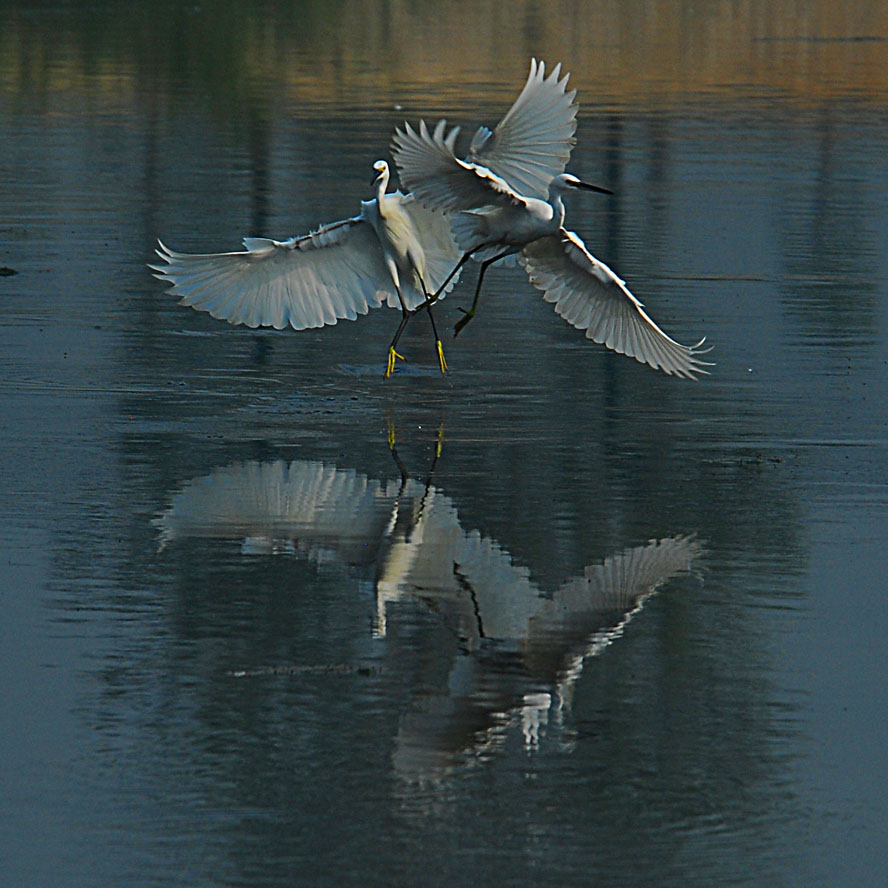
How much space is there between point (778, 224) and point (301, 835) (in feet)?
50.1

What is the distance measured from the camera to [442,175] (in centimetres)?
1132

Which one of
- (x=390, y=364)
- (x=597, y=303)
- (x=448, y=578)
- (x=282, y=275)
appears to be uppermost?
(x=282, y=275)

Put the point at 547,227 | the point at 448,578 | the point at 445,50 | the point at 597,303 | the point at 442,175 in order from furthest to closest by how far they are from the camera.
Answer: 1. the point at 445,50
2. the point at 597,303
3. the point at 547,227
4. the point at 442,175
5. the point at 448,578

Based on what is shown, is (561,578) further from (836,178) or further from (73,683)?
(836,178)

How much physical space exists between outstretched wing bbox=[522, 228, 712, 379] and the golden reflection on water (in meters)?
20.0

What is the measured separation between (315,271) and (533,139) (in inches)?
64.4

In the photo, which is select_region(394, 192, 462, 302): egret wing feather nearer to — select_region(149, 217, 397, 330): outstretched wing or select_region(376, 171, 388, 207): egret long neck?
select_region(376, 171, 388, 207): egret long neck

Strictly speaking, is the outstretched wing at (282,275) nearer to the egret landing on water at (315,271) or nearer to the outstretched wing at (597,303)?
the egret landing on water at (315,271)

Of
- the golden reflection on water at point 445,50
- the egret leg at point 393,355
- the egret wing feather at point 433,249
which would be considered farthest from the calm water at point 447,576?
the golden reflection on water at point 445,50

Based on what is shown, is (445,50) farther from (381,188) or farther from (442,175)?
(442,175)

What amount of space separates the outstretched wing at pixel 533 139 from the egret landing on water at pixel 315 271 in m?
0.71

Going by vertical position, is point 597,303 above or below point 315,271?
below

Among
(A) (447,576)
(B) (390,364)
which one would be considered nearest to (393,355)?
(B) (390,364)

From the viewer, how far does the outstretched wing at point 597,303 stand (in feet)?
40.5
